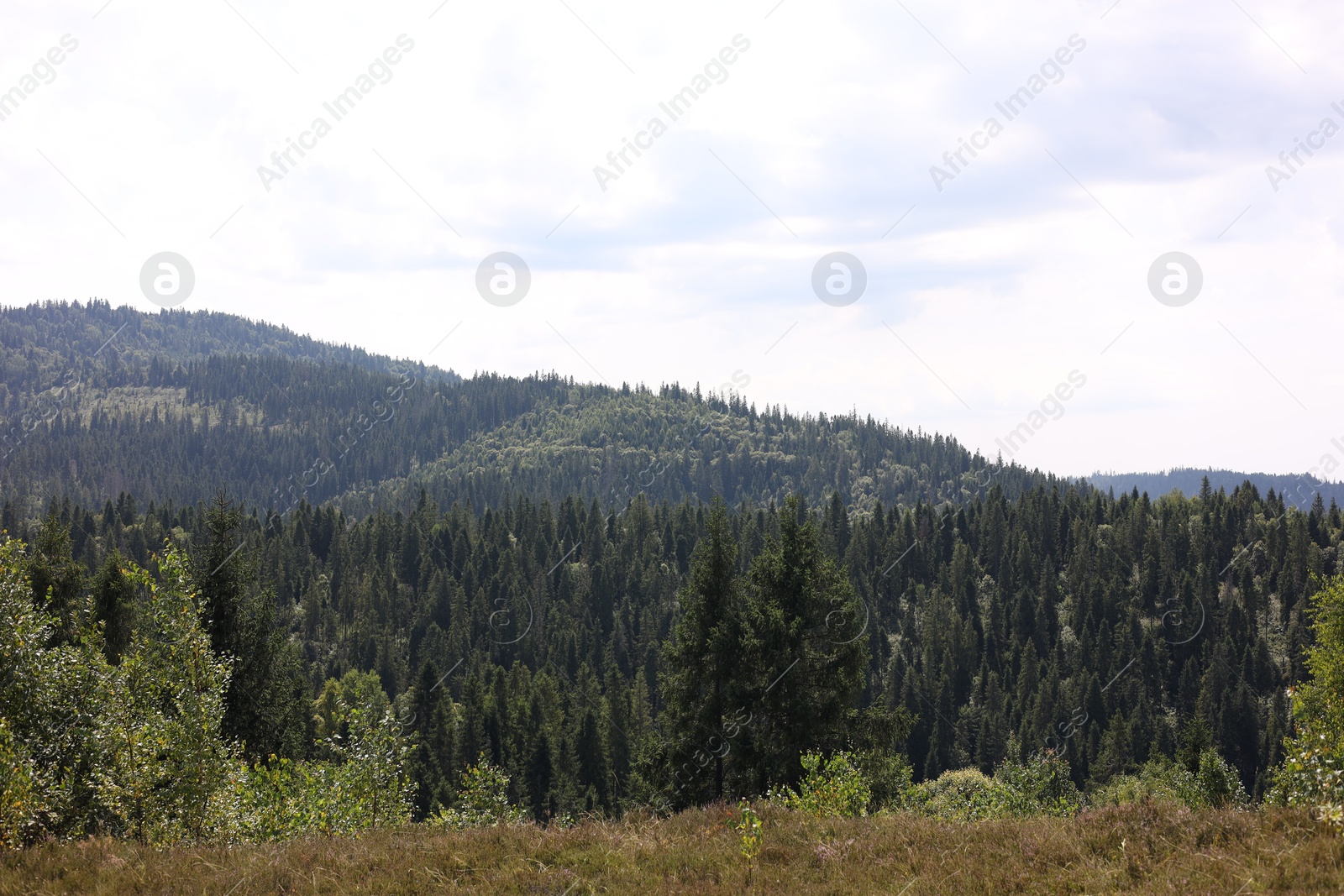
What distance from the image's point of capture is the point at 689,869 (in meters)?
14.8

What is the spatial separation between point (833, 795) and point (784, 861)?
5.45 metres

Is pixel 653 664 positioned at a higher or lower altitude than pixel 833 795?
lower

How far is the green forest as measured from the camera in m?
19.8

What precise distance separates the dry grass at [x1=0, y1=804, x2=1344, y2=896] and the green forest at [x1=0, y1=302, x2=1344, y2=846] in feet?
4.39

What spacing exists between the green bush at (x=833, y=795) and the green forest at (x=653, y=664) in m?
0.14

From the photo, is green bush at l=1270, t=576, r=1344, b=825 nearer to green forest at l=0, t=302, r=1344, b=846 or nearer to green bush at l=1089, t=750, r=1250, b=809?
green forest at l=0, t=302, r=1344, b=846

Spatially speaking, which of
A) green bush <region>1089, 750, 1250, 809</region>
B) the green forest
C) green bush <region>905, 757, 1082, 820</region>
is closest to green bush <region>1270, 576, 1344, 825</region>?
the green forest

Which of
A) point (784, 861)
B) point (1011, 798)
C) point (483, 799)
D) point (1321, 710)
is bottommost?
point (483, 799)

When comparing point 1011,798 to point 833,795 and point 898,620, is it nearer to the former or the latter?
point 833,795

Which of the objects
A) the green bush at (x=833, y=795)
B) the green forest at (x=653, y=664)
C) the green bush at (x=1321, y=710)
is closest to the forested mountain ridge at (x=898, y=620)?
the green forest at (x=653, y=664)

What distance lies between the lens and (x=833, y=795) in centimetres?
2027

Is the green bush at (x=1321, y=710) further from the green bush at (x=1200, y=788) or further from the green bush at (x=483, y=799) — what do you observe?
the green bush at (x=483, y=799)

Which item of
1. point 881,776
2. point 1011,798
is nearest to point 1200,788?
point 881,776

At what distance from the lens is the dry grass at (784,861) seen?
12656mm
